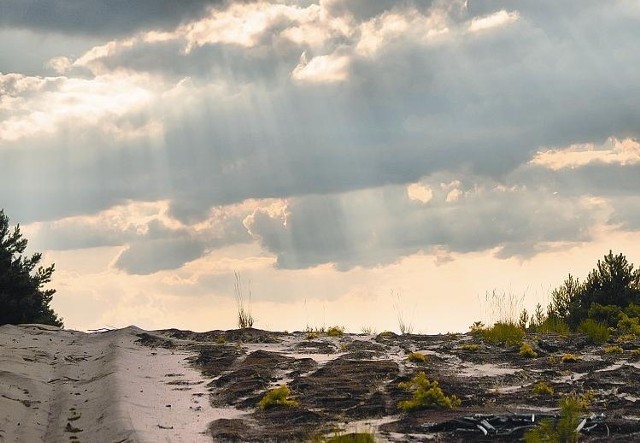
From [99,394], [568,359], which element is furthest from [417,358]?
[99,394]

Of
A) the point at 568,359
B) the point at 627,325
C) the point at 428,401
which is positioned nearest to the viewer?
the point at 428,401

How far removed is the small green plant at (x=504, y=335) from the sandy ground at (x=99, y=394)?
6.03m

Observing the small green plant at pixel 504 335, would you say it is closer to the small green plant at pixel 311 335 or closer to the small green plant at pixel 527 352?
the small green plant at pixel 527 352

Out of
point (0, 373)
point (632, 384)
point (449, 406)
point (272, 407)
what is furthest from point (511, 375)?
point (0, 373)

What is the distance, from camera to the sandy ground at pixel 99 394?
1139 cm

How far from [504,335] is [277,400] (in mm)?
7264

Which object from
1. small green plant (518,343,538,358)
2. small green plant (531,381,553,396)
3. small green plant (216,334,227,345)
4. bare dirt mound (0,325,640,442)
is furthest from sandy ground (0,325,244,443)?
small green plant (518,343,538,358)

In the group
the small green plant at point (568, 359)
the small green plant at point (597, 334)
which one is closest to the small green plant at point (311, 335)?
the small green plant at point (597, 334)

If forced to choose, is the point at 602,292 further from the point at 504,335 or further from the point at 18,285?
the point at 18,285

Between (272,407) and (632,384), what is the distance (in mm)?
4999

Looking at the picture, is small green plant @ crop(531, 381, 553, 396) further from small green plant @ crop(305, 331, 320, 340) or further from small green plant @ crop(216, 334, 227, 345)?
small green plant @ crop(216, 334, 227, 345)

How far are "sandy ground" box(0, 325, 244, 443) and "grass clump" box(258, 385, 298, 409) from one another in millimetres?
366

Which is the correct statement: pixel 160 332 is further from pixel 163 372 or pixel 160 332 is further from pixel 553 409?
pixel 553 409

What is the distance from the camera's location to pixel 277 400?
12125 mm
